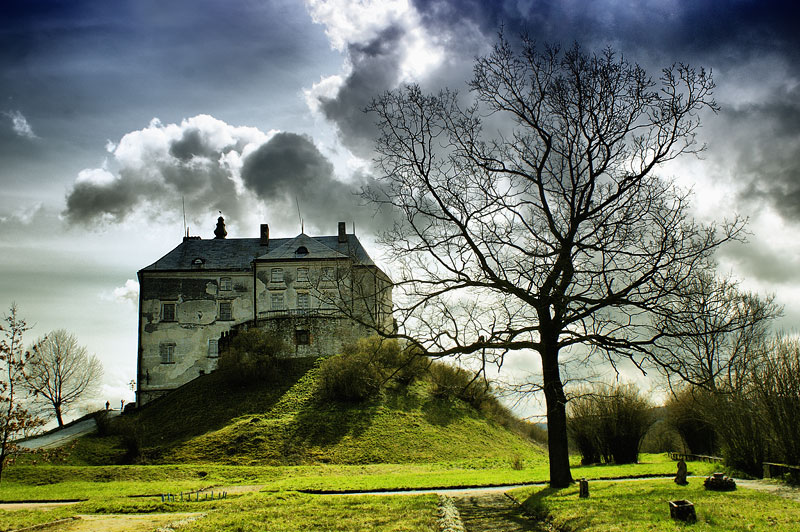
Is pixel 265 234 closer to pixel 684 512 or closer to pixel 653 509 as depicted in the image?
pixel 653 509

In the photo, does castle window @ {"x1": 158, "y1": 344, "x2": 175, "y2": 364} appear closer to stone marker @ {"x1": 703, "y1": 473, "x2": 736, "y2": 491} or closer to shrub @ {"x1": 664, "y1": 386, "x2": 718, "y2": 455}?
shrub @ {"x1": 664, "y1": 386, "x2": 718, "y2": 455}

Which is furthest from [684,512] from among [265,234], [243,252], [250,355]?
[265,234]

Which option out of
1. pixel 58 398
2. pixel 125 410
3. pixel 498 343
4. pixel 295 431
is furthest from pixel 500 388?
pixel 58 398

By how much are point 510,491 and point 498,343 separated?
12.6ft

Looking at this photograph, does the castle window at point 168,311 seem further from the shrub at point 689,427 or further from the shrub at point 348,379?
the shrub at point 689,427

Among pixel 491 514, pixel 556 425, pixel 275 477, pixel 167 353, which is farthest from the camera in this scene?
pixel 167 353

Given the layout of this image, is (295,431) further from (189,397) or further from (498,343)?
(498,343)

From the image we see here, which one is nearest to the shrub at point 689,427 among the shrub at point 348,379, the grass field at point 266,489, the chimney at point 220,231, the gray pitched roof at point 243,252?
the grass field at point 266,489

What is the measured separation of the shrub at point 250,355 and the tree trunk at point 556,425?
86.9 feet

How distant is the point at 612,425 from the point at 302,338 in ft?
73.2

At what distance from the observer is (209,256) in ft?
154

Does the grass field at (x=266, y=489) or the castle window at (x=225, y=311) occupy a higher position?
the castle window at (x=225, y=311)

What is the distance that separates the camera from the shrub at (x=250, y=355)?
124 feet

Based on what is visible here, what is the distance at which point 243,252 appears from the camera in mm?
48000
